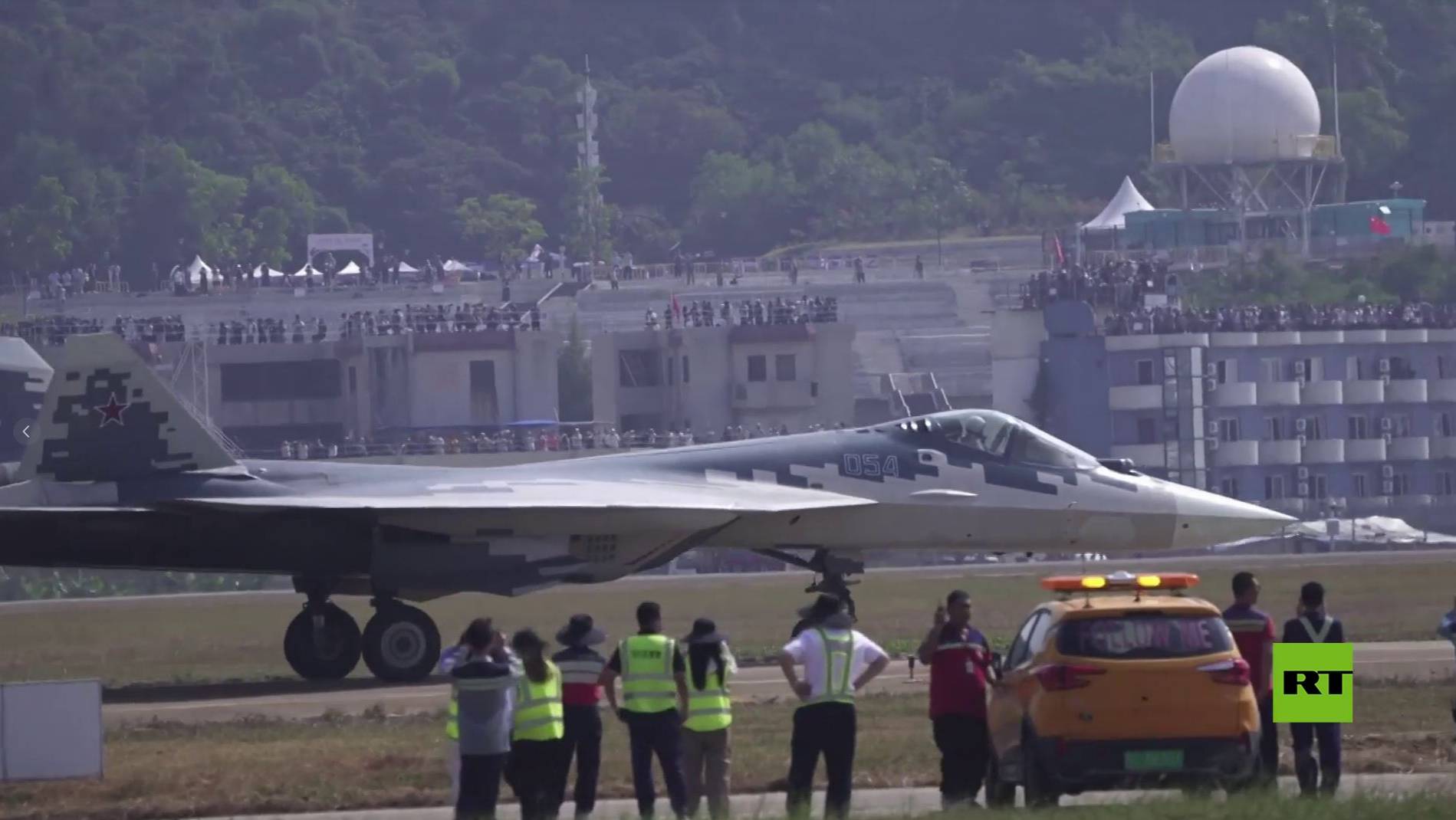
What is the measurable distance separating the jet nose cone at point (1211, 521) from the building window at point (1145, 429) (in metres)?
49.7

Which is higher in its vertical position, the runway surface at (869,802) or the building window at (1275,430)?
the building window at (1275,430)

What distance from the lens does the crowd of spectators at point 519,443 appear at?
72062mm

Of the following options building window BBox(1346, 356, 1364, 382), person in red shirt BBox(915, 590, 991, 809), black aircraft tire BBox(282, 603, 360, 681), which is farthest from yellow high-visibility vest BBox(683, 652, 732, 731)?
building window BBox(1346, 356, 1364, 382)

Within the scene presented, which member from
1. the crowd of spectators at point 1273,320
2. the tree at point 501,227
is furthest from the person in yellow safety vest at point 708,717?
the tree at point 501,227

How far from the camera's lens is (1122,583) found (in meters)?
16.8

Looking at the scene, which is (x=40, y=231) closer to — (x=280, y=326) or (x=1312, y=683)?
(x=280, y=326)

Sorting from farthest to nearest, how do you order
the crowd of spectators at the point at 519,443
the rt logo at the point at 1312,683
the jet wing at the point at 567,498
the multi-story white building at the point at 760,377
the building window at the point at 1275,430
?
the multi-story white building at the point at 760,377, the building window at the point at 1275,430, the crowd of spectators at the point at 519,443, the jet wing at the point at 567,498, the rt logo at the point at 1312,683

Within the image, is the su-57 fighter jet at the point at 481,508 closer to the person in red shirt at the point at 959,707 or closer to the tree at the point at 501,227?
the person in red shirt at the point at 959,707

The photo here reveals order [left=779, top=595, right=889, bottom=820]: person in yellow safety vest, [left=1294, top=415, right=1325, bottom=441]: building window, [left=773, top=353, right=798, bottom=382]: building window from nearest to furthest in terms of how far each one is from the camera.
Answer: [left=779, top=595, right=889, bottom=820]: person in yellow safety vest, [left=1294, top=415, right=1325, bottom=441]: building window, [left=773, top=353, right=798, bottom=382]: building window

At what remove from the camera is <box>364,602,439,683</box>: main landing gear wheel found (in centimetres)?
2616

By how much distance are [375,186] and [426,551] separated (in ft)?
481

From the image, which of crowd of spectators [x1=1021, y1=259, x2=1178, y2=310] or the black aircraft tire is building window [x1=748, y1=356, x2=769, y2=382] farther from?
the black aircraft tire

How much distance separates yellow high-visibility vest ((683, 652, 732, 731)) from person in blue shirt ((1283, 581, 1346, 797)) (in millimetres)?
3700

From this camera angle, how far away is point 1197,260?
114m
